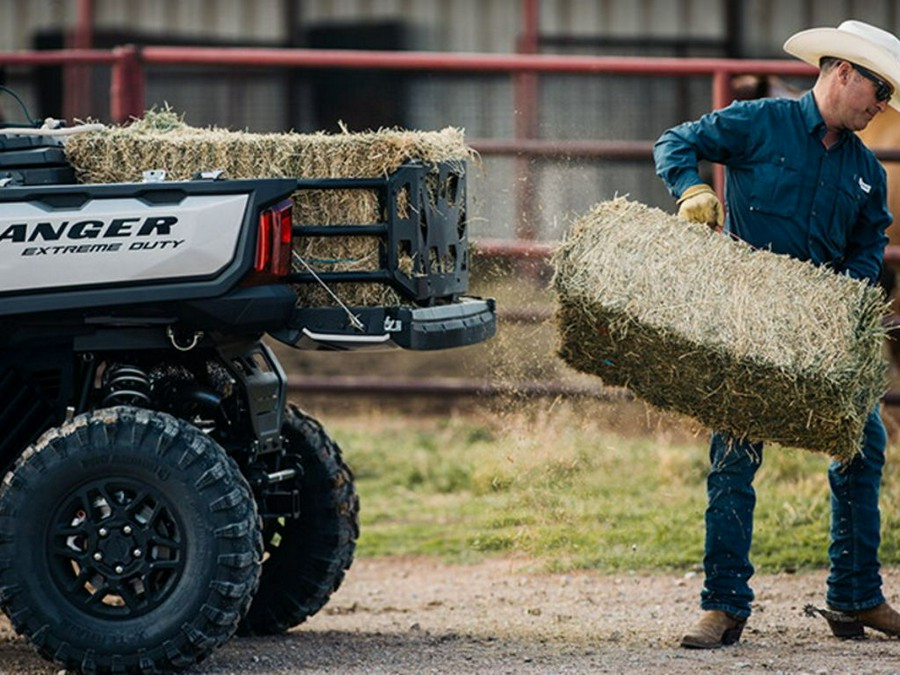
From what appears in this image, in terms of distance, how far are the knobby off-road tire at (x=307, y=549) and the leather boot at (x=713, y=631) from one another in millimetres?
1125

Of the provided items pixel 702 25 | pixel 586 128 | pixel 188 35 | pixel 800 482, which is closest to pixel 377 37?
pixel 188 35

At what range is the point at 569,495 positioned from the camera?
8.08m

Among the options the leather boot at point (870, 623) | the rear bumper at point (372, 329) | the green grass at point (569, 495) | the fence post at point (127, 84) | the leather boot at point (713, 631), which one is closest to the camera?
the rear bumper at point (372, 329)

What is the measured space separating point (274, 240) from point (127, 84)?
4.43m

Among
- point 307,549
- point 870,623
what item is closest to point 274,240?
point 307,549

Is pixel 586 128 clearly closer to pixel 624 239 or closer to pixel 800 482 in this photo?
pixel 800 482

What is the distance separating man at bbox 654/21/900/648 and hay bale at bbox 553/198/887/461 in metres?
0.15

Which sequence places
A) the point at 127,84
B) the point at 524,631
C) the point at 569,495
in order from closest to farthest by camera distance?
the point at 524,631
the point at 569,495
the point at 127,84

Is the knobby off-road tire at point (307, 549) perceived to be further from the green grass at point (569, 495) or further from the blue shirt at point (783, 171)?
the blue shirt at point (783, 171)

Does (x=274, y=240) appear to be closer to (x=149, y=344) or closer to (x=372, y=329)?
(x=372, y=329)

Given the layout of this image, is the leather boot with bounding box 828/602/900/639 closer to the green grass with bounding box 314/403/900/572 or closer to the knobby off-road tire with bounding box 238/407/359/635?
the green grass with bounding box 314/403/900/572

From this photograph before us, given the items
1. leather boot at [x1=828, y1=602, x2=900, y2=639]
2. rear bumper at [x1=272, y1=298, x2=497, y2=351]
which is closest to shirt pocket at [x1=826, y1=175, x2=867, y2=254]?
leather boot at [x1=828, y1=602, x2=900, y2=639]

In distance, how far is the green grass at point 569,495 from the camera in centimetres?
712

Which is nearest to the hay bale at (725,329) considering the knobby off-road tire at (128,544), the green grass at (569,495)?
the green grass at (569,495)
